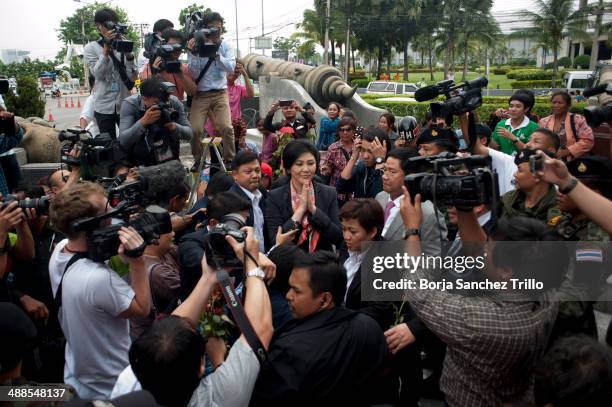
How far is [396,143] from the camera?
6.31 metres

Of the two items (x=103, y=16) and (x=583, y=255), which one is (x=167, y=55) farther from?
(x=583, y=255)

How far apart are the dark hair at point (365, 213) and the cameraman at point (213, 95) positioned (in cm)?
333

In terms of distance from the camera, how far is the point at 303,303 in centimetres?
243

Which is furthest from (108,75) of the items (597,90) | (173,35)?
(597,90)

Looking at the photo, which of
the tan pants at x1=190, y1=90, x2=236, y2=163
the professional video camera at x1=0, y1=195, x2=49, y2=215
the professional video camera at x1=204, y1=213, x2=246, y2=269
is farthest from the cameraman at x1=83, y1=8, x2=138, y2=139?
the professional video camera at x1=204, y1=213, x2=246, y2=269

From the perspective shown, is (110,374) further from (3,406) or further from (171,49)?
(171,49)

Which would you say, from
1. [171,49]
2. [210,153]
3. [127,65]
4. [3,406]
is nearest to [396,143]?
[210,153]

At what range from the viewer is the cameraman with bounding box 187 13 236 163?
20.3 ft

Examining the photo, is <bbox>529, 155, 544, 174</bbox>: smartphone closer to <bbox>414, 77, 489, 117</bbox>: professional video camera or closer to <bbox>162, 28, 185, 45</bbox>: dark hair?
<bbox>414, 77, 489, 117</bbox>: professional video camera

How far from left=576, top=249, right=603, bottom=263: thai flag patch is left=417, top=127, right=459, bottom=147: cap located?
1709 mm

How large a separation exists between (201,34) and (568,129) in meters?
4.05

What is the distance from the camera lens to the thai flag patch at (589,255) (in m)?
2.83

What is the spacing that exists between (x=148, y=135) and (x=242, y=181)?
1.15 m

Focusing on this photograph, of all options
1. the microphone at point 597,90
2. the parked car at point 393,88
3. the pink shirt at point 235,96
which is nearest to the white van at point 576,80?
the parked car at point 393,88
